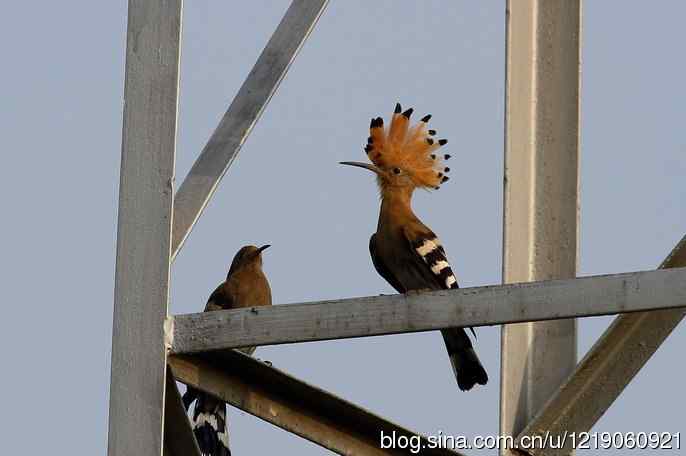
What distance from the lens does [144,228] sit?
3.45 meters

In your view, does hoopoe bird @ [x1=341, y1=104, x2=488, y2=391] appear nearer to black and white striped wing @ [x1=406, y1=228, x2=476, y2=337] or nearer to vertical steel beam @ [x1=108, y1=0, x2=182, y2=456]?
black and white striped wing @ [x1=406, y1=228, x2=476, y2=337]

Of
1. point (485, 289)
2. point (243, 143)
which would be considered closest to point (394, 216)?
point (243, 143)

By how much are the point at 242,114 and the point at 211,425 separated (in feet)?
7.76

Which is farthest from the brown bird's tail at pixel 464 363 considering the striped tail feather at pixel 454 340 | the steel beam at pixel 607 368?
the steel beam at pixel 607 368

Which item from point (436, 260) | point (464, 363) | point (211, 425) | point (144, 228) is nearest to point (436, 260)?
point (436, 260)

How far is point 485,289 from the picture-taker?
10.4ft

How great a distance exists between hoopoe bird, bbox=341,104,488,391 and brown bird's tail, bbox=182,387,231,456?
3.02ft

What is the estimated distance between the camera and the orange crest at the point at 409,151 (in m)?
5.76

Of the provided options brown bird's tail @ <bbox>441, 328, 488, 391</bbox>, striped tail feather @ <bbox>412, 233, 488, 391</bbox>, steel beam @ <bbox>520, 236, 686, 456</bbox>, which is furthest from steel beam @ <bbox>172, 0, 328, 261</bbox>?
brown bird's tail @ <bbox>441, 328, 488, 391</bbox>

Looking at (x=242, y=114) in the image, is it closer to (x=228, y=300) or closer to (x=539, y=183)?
(x=539, y=183)

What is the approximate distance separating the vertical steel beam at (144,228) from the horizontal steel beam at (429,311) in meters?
0.09

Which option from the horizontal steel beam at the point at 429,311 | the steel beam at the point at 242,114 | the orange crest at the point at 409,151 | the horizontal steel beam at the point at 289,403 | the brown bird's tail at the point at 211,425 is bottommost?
the horizontal steel beam at the point at 289,403

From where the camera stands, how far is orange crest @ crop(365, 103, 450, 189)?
18.9 feet

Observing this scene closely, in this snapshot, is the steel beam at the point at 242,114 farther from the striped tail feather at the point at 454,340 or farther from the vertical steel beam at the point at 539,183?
the striped tail feather at the point at 454,340
